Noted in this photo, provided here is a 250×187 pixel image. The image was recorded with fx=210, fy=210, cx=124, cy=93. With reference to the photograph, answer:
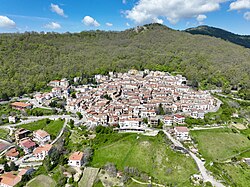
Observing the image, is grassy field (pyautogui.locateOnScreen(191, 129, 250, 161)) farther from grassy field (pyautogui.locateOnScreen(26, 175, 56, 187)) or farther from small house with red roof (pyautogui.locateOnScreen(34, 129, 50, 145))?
small house with red roof (pyautogui.locateOnScreen(34, 129, 50, 145))

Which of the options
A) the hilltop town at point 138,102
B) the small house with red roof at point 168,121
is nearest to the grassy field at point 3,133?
the hilltop town at point 138,102

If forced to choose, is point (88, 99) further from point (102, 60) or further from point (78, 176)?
point (102, 60)

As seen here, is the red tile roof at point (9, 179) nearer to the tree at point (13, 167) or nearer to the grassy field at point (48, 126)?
the tree at point (13, 167)

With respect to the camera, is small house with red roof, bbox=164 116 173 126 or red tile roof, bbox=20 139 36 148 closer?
red tile roof, bbox=20 139 36 148

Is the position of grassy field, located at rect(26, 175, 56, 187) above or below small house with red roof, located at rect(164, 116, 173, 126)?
below

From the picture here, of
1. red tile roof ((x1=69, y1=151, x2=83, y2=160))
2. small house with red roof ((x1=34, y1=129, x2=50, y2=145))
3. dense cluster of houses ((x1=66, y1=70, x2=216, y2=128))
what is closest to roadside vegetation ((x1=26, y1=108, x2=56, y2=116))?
dense cluster of houses ((x1=66, y1=70, x2=216, y2=128))

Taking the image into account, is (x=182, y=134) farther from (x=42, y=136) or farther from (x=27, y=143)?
(x=27, y=143)

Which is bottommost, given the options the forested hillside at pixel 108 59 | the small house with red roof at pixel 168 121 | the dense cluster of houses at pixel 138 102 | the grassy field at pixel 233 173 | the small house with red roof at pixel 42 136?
the grassy field at pixel 233 173

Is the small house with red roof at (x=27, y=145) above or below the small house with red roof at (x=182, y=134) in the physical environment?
below
